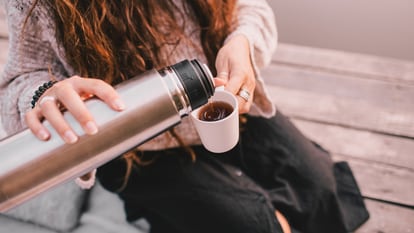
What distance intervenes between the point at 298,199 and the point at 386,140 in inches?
15.9

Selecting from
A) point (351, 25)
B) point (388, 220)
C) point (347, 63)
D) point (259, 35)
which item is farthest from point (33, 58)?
point (351, 25)

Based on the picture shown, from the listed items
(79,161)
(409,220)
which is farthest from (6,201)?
(409,220)

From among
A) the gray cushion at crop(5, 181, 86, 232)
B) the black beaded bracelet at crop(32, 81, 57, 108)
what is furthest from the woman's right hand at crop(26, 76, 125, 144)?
the gray cushion at crop(5, 181, 86, 232)

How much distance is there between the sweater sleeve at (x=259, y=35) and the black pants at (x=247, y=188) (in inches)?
2.8

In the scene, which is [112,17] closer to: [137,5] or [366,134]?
[137,5]

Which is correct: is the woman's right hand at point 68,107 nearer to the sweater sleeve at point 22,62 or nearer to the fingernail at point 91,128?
the fingernail at point 91,128

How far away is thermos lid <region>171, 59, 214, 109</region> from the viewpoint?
1.64ft

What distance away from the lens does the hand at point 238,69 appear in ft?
2.11

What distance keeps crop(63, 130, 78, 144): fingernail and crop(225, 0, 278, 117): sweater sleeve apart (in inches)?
16.5

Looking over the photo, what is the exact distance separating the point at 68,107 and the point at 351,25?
1.38 metres

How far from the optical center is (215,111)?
2.02 feet

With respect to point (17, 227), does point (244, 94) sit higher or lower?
higher

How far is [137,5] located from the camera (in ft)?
2.22

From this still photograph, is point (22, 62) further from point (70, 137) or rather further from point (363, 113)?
point (363, 113)
